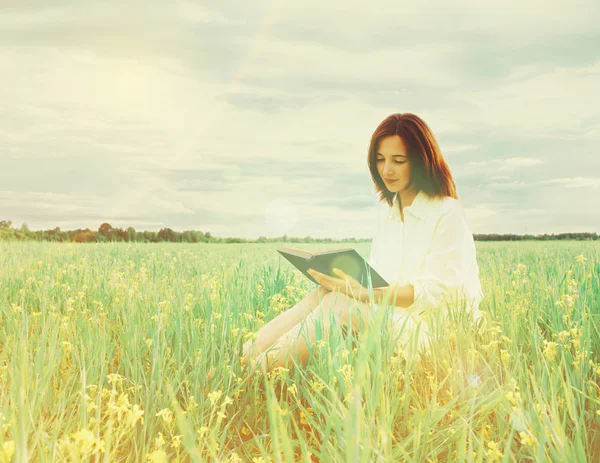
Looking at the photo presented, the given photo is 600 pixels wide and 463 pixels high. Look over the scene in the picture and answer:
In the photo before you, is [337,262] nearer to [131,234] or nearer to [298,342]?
[298,342]

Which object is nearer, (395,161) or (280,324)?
(280,324)

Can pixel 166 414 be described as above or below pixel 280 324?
below

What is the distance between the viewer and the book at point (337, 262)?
3832mm

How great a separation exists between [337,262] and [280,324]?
0.73 m

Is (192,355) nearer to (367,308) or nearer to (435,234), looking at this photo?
(367,308)

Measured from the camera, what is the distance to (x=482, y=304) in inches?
189

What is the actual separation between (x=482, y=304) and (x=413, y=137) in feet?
5.28

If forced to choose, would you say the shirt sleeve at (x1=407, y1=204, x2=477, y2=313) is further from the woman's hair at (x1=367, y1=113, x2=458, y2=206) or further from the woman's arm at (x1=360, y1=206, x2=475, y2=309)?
the woman's hair at (x1=367, y1=113, x2=458, y2=206)

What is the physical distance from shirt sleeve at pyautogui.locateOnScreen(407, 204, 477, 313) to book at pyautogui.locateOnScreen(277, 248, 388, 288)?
38 cm

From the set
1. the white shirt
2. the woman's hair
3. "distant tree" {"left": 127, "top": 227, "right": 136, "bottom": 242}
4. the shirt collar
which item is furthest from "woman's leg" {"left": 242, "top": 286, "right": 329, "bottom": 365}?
"distant tree" {"left": 127, "top": 227, "right": 136, "bottom": 242}

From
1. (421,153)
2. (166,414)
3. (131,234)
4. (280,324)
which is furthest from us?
(131,234)

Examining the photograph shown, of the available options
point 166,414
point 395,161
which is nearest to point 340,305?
point 395,161

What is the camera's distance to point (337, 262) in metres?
3.95

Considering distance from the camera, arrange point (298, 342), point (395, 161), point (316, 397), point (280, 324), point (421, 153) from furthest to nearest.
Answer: point (395, 161)
point (421, 153)
point (280, 324)
point (298, 342)
point (316, 397)
